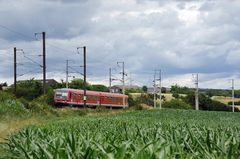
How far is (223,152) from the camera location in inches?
251

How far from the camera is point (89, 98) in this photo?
246 ft

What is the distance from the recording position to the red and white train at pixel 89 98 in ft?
224

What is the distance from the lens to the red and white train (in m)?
68.3

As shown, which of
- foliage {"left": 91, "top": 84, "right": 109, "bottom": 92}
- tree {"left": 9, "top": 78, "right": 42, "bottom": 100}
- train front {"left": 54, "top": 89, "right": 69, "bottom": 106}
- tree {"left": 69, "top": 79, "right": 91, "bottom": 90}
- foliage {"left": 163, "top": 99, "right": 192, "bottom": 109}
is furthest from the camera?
foliage {"left": 91, "top": 84, "right": 109, "bottom": 92}

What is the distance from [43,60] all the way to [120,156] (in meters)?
58.5

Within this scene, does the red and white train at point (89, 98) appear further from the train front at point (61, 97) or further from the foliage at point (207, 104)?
the foliage at point (207, 104)

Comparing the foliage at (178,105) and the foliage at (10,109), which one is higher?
the foliage at (10,109)

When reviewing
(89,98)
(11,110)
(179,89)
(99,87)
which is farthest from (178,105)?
(11,110)

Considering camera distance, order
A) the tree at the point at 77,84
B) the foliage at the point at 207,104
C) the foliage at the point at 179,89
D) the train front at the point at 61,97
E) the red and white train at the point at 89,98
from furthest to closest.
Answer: the foliage at the point at 179,89, the foliage at the point at 207,104, the tree at the point at 77,84, the red and white train at the point at 89,98, the train front at the point at 61,97

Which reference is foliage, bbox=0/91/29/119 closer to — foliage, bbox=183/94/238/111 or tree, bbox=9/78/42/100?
tree, bbox=9/78/42/100

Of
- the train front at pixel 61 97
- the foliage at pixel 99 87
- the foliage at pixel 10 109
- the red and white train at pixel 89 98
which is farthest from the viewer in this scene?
the foliage at pixel 99 87

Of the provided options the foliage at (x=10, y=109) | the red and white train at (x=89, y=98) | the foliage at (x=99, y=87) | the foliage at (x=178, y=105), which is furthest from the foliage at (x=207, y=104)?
the foliage at (x=10, y=109)

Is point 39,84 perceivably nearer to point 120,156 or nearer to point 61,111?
point 61,111

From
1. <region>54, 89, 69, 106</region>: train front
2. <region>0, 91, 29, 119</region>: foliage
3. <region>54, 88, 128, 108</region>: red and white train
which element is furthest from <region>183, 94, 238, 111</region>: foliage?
<region>0, 91, 29, 119</region>: foliage
